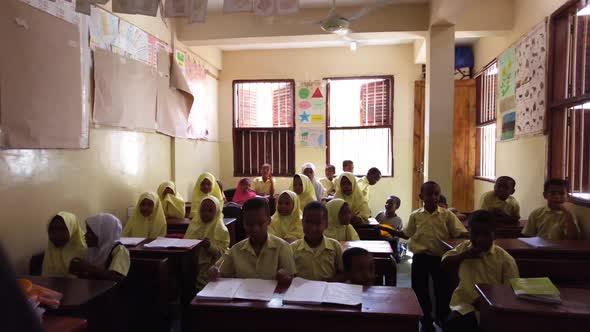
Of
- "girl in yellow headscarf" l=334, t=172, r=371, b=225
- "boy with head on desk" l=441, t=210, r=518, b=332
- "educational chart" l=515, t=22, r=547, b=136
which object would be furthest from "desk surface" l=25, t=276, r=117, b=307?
"educational chart" l=515, t=22, r=547, b=136

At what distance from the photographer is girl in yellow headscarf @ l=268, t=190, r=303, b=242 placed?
334 cm

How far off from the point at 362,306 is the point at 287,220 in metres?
1.88

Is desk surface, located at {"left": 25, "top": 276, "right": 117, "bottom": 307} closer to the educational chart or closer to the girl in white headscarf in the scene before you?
the girl in white headscarf

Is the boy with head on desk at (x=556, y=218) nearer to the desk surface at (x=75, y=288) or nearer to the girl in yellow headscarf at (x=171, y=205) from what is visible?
the desk surface at (x=75, y=288)

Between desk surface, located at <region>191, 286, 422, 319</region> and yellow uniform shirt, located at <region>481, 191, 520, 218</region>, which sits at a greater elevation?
yellow uniform shirt, located at <region>481, 191, 520, 218</region>

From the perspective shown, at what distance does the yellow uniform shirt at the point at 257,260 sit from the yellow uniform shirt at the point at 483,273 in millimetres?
926

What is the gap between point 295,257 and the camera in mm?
2195

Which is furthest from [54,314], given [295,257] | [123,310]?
[295,257]

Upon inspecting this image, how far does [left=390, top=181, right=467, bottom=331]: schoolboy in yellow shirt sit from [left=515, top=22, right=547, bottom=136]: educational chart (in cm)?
162

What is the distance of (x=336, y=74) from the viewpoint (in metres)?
6.68

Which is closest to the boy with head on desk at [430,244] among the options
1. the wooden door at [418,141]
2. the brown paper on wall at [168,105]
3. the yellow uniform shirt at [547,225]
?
the yellow uniform shirt at [547,225]

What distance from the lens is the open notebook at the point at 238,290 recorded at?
1671 millimetres

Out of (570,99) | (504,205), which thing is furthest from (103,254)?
(570,99)

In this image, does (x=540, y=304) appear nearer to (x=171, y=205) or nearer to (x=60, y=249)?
(x=60, y=249)
